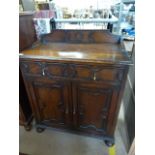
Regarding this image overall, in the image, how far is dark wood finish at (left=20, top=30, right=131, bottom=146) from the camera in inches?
41.0

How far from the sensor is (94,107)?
4.12 feet

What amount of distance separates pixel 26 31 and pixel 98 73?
879mm

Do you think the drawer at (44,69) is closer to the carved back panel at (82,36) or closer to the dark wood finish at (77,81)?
the dark wood finish at (77,81)

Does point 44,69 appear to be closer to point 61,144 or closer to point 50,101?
point 50,101

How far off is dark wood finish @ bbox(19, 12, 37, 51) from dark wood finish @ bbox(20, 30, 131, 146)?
13 cm

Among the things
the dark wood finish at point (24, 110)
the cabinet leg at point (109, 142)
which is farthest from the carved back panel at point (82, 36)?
the cabinet leg at point (109, 142)

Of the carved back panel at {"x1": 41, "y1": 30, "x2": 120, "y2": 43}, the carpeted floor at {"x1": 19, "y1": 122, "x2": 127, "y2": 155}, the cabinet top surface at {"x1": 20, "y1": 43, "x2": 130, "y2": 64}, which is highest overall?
the carved back panel at {"x1": 41, "y1": 30, "x2": 120, "y2": 43}

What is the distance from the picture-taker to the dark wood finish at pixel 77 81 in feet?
3.42

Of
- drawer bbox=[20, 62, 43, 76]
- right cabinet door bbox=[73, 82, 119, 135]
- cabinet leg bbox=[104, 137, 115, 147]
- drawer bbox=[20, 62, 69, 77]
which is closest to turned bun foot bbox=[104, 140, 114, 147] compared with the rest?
cabinet leg bbox=[104, 137, 115, 147]

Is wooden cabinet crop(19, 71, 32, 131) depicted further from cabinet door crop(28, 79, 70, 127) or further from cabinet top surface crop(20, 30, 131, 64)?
cabinet top surface crop(20, 30, 131, 64)

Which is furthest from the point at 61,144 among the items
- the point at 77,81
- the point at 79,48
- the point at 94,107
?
the point at 79,48

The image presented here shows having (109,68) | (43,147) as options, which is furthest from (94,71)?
(43,147)
